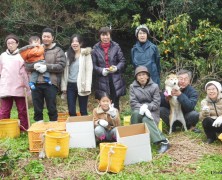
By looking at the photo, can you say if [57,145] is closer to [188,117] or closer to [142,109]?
[142,109]

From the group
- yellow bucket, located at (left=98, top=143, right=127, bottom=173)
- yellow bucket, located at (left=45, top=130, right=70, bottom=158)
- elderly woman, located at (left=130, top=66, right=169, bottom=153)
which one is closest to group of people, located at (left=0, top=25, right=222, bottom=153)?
elderly woman, located at (left=130, top=66, right=169, bottom=153)

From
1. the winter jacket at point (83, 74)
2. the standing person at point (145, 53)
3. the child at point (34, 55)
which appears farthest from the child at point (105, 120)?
the standing person at point (145, 53)

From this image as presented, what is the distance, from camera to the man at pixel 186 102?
17.9 feet

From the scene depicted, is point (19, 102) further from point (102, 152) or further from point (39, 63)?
point (102, 152)

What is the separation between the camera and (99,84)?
19.3 feet

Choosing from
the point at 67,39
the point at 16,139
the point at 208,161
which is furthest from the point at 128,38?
the point at 208,161

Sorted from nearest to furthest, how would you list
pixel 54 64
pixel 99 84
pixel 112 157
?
pixel 112 157 → pixel 54 64 → pixel 99 84

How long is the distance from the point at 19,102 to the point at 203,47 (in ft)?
17.3

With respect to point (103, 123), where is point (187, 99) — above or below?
above

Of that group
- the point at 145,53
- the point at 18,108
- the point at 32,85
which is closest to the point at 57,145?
the point at 32,85

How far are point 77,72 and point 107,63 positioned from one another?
1.73 feet

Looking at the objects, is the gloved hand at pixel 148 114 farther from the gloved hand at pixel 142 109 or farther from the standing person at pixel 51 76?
A: the standing person at pixel 51 76

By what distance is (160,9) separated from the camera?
9.93 meters

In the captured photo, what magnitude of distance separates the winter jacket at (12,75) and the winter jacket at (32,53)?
331mm
